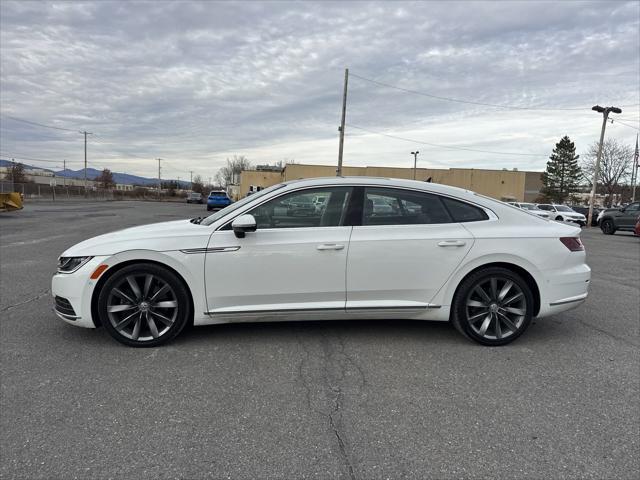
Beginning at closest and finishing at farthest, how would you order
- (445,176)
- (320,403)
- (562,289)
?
(320,403) < (562,289) < (445,176)

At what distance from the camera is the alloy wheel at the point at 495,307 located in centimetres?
386

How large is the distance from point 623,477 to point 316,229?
265 cm

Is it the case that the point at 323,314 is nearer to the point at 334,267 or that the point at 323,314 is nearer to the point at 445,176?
the point at 334,267

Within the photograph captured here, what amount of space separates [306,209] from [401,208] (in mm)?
906

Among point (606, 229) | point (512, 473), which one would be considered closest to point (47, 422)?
point (512, 473)

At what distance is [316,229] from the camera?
3.78m

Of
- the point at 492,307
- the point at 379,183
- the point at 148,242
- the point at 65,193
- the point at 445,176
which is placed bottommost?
the point at 492,307

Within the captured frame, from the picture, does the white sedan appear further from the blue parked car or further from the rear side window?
the blue parked car

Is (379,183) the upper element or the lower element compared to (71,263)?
upper

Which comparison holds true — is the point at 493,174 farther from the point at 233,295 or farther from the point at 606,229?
the point at 233,295

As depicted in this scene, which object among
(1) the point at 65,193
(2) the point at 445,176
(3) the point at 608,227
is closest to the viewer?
(3) the point at 608,227

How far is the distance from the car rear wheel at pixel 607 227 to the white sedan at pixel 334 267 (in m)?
20.5

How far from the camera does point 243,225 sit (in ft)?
11.7

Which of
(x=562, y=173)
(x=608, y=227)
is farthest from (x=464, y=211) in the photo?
(x=562, y=173)
